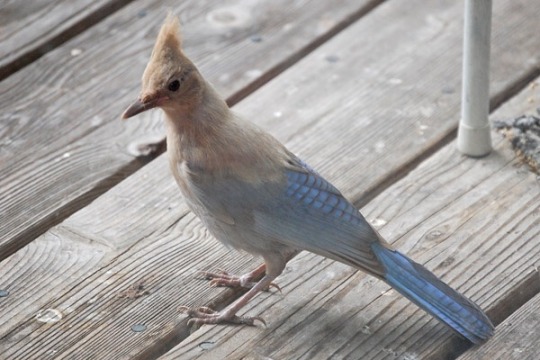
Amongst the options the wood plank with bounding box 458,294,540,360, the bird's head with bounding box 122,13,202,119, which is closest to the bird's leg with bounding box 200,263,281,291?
the bird's head with bounding box 122,13,202,119

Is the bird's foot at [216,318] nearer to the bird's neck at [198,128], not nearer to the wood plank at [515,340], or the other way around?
the bird's neck at [198,128]

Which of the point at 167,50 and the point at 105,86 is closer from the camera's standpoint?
the point at 167,50

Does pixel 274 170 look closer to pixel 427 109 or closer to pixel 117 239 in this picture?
pixel 117 239

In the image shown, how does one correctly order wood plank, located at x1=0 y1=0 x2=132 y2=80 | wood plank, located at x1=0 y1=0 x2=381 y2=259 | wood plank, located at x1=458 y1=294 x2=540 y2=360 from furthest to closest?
wood plank, located at x1=0 y1=0 x2=132 y2=80, wood plank, located at x1=0 y1=0 x2=381 y2=259, wood plank, located at x1=458 y1=294 x2=540 y2=360

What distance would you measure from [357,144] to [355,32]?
2.15ft

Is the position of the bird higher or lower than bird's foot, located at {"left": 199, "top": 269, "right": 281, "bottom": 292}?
higher

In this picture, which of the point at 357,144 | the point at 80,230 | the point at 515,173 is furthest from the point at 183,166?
the point at 515,173

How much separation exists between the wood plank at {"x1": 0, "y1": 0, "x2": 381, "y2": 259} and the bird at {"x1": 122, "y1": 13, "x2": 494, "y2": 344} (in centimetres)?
55

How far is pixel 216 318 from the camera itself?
289 centimetres

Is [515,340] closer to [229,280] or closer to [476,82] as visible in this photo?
[229,280]

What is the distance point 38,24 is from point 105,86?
423 mm

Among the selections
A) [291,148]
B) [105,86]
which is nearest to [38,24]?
[105,86]

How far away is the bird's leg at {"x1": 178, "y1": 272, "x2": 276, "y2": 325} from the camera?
114 inches

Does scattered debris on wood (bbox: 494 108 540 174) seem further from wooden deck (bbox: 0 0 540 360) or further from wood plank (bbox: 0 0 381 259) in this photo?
wood plank (bbox: 0 0 381 259)
